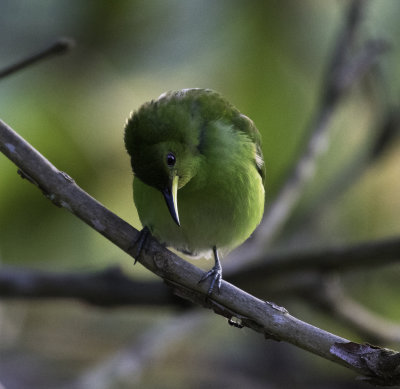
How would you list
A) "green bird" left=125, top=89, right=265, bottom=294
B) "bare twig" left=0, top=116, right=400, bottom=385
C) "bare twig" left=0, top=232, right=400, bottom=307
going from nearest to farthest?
"bare twig" left=0, top=116, right=400, bottom=385
"green bird" left=125, top=89, right=265, bottom=294
"bare twig" left=0, top=232, right=400, bottom=307

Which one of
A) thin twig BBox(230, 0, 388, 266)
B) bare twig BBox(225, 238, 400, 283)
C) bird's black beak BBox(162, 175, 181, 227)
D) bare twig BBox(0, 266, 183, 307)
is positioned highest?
thin twig BBox(230, 0, 388, 266)

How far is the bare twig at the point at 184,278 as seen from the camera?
229cm

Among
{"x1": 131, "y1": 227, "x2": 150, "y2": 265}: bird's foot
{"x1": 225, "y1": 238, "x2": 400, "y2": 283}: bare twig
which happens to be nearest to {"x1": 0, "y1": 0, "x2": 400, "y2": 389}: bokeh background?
{"x1": 225, "y1": 238, "x2": 400, "y2": 283}: bare twig

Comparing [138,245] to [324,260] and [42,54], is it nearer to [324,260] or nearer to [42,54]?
[42,54]

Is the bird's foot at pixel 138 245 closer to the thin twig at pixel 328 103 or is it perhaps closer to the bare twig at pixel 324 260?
the bare twig at pixel 324 260

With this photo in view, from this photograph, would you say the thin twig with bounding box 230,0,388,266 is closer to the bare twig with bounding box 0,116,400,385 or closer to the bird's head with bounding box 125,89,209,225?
the bird's head with bounding box 125,89,209,225

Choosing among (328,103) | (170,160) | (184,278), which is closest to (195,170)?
(170,160)

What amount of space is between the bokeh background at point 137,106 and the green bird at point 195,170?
1615 millimetres

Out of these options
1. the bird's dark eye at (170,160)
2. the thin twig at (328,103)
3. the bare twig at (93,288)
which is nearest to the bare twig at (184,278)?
the bird's dark eye at (170,160)

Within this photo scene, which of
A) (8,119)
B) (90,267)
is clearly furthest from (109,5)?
(90,267)

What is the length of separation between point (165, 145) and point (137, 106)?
249cm

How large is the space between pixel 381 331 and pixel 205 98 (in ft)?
7.20

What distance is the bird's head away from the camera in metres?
3.03

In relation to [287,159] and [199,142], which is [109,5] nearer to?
[287,159]
